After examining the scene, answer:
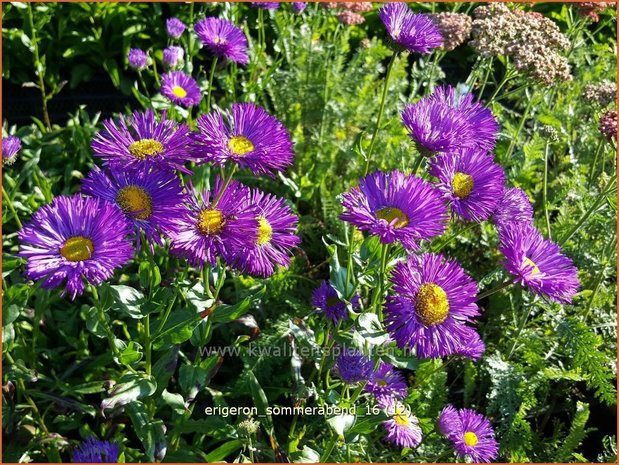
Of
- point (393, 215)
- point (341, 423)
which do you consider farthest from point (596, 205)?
point (341, 423)

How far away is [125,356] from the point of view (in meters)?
1.29

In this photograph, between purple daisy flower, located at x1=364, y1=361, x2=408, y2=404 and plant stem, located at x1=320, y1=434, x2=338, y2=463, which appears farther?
purple daisy flower, located at x1=364, y1=361, x2=408, y2=404

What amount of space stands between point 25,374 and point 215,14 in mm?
2038

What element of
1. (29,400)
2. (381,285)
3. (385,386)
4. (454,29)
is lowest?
(29,400)

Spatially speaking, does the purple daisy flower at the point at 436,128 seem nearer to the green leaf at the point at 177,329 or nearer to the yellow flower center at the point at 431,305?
the yellow flower center at the point at 431,305

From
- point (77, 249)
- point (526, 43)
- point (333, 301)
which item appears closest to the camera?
point (77, 249)

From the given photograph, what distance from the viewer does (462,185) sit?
52.0 inches

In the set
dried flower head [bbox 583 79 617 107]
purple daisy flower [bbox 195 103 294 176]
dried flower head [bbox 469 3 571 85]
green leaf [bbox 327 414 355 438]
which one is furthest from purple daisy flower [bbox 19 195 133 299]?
dried flower head [bbox 583 79 617 107]

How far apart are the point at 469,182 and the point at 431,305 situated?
27 centimetres

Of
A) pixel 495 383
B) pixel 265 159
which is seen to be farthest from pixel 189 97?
pixel 495 383

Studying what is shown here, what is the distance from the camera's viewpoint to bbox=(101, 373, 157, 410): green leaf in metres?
1.34

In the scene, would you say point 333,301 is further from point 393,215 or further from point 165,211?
point 165,211

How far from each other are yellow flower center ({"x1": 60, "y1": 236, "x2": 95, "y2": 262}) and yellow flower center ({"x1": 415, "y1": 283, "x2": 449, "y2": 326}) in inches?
23.4

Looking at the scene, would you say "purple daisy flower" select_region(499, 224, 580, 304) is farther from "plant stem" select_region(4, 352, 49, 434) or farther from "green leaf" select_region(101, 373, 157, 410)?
"plant stem" select_region(4, 352, 49, 434)
